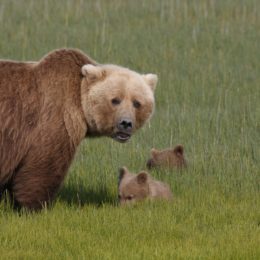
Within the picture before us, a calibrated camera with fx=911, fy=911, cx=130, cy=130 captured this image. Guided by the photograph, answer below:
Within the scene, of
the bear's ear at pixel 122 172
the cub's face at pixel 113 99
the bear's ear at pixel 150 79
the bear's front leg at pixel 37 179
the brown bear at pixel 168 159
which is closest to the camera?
the bear's front leg at pixel 37 179

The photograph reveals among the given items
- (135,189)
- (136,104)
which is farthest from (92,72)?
(135,189)

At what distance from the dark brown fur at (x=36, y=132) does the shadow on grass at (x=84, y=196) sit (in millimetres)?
560

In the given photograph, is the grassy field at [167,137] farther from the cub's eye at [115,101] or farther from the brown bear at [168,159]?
the cub's eye at [115,101]

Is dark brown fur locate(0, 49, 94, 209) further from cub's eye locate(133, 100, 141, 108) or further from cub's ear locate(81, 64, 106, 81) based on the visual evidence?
cub's eye locate(133, 100, 141, 108)

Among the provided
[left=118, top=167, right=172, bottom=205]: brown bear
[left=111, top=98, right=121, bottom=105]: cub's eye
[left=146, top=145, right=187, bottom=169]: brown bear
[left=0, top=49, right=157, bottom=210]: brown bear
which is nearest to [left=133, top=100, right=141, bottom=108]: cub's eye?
[left=0, top=49, right=157, bottom=210]: brown bear

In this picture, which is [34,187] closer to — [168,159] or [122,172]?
[122,172]

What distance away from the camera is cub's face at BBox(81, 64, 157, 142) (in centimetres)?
675

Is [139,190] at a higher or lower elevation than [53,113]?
lower

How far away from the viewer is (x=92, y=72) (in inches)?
266

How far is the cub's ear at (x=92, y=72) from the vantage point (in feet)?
22.2

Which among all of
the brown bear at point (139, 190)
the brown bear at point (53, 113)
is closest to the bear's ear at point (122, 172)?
the brown bear at point (139, 190)

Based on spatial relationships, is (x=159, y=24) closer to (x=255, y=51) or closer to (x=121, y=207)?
(x=255, y=51)

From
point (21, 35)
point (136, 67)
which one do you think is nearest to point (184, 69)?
point (136, 67)

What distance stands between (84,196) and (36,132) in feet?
3.33
